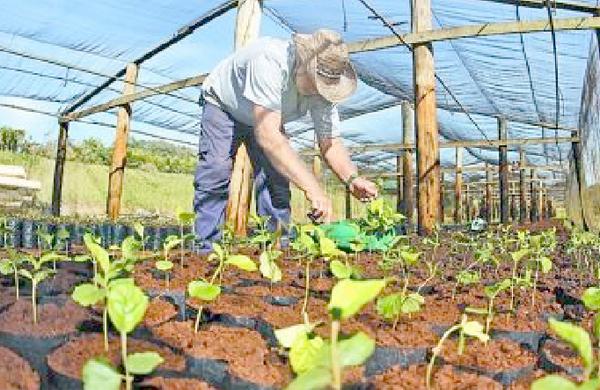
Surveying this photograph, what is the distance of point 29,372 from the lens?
4.03 ft

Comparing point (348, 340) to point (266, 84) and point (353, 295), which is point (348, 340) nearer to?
point (353, 295)

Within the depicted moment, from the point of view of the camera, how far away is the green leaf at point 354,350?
0.74 m

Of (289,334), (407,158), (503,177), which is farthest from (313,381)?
(407,158)

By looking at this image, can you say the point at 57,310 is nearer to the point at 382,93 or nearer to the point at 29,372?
the point at 29,372

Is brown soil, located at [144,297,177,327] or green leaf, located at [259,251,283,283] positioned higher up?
green leaf, located at [259,251,283,283]

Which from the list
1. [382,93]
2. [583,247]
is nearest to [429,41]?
[583,247]

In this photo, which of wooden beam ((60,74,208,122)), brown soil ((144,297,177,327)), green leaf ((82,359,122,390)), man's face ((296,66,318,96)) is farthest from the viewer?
wooden beam ((60,74,208,122))

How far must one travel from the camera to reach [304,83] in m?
3.01

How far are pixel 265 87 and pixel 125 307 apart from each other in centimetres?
209

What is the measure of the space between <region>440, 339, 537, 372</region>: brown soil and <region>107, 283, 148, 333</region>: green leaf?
691 millimetres

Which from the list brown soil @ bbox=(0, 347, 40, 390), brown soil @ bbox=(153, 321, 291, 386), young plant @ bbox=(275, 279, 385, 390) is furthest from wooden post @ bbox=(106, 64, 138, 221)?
young plant @ bbox=(275, 279, 385, 390)

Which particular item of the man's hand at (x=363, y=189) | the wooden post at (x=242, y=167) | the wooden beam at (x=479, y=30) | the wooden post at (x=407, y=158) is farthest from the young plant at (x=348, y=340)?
the wooden post at (x=407, y=158)

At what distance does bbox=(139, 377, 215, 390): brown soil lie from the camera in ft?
3.84

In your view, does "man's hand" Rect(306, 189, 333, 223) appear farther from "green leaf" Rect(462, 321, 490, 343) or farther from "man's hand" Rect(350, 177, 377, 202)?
"green leaf" Rect(462, 321, 490, 343)
